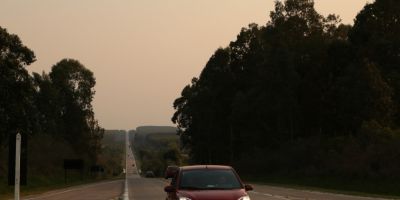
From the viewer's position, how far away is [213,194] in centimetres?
1566

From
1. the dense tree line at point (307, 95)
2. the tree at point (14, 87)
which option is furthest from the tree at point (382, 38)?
the tree at point (14, 87)

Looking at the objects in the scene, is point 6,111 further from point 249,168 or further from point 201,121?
point 201,121

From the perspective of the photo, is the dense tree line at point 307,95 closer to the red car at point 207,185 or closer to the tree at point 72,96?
the tree at point 72,96

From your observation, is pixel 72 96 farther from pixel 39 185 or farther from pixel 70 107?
pixel 39 185

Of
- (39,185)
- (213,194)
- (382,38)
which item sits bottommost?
(39,185)

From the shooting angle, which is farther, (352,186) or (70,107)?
(70,107)

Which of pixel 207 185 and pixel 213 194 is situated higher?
pixel 207 185

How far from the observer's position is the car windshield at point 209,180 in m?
16.5

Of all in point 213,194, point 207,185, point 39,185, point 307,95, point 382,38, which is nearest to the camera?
point 213,194

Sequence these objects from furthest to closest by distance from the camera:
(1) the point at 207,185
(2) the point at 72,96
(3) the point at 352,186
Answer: (2) the point at 72,96
(3) the point at 352,186
(1) the point at 207,185

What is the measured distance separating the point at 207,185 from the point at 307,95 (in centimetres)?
7206

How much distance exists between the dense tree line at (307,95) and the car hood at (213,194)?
33657 mm

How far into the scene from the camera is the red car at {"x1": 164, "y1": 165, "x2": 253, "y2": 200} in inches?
618

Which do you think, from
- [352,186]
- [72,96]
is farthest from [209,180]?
[72,96]
